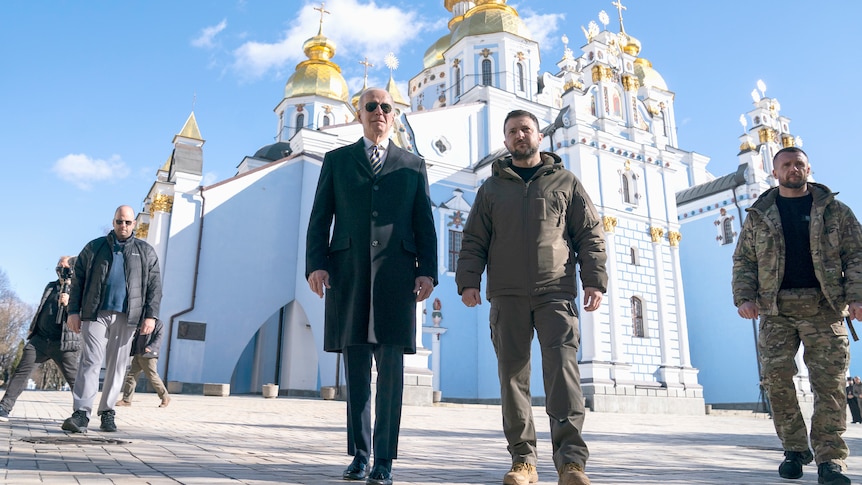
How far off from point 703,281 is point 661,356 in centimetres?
652

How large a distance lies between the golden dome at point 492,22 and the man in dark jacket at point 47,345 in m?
22.9

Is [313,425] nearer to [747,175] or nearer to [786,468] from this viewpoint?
[786,468]

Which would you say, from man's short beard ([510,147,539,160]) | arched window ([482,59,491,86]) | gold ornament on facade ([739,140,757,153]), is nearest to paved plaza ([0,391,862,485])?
man's short beard ([510,147,539,160])

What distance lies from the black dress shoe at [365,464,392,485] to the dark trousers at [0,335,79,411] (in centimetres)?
477

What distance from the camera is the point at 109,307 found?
5.79m

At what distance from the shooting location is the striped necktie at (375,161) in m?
4.00

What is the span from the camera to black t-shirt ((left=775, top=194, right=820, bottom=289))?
4414 mm

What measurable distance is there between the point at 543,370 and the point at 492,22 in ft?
83.5

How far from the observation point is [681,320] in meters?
21.2

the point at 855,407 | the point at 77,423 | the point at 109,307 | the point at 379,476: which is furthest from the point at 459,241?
the point at 379,476

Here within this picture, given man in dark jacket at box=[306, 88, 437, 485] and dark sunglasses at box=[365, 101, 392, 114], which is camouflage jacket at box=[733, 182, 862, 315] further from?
dark sunglasses at box=[365, 101, 392, 114]

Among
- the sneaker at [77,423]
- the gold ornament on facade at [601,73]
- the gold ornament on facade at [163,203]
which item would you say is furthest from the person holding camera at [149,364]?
the gold ornament on facade at [601,73]

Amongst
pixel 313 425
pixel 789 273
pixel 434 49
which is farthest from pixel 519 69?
pixel 789 273

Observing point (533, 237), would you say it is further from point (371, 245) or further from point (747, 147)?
point (747, 147)
